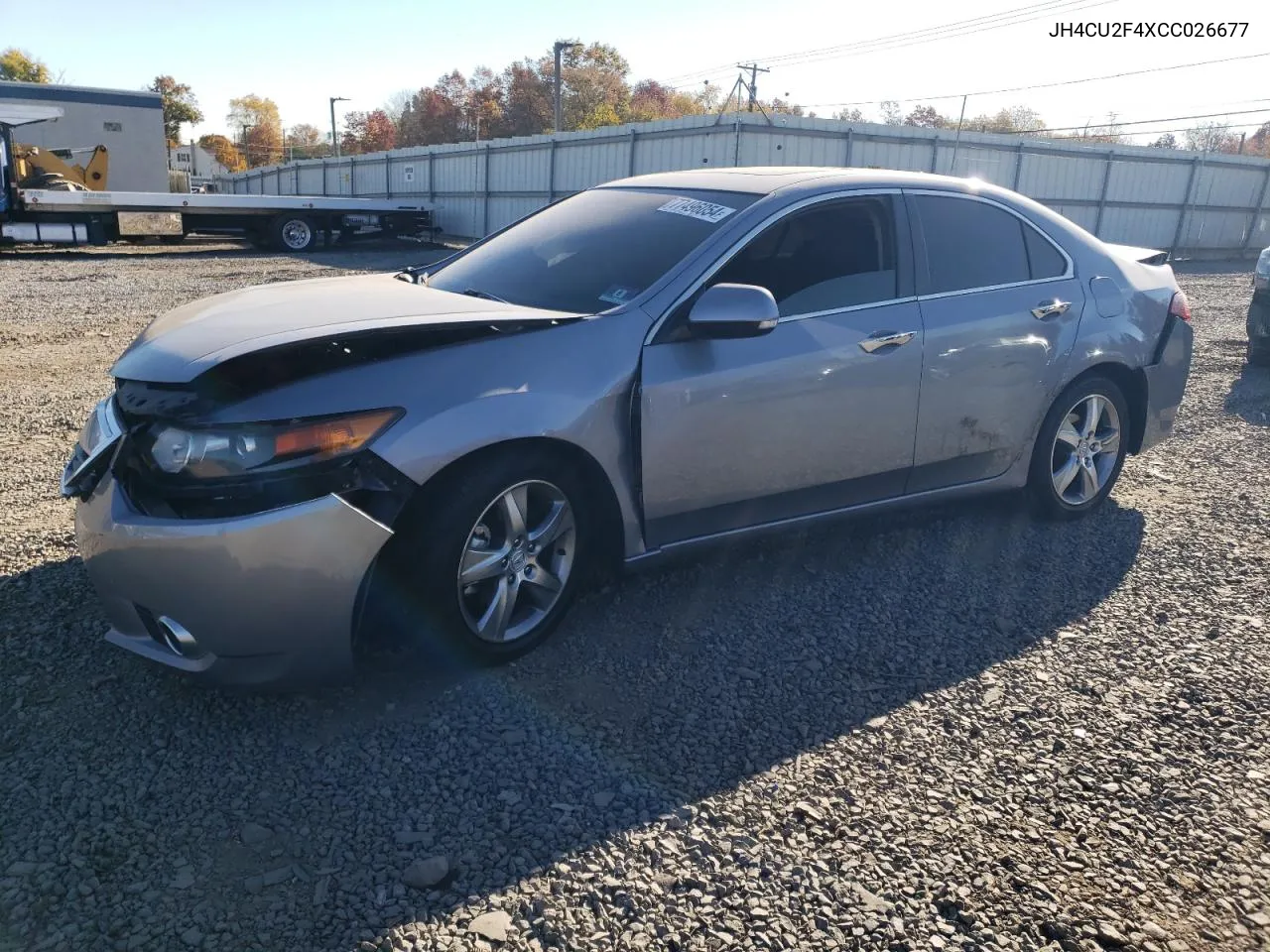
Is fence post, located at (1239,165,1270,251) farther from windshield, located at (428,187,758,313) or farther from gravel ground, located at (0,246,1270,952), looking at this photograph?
windshield, located at (428,187,758,313)

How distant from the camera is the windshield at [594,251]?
3715 millimetres

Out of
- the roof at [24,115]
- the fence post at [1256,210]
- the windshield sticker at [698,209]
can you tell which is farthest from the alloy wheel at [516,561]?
the fence post at [1256,210]

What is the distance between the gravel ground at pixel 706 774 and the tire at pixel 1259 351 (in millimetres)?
5937

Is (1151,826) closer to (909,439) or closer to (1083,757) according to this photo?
(1083,757)

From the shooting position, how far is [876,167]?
2153 cm

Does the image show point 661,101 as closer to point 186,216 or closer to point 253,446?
point 186,216

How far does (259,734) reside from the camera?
2955 mm

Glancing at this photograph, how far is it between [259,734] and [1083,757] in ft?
8.21

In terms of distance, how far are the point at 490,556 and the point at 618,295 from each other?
111 centimetres

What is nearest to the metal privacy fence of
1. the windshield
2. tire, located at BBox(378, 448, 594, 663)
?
the windshield

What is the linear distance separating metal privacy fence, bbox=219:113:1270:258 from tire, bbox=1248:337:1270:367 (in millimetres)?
11473

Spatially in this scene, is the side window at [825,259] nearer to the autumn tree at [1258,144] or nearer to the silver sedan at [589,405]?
the silver sedan at [589,405]

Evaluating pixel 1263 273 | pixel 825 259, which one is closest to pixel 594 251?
pixel 825 259

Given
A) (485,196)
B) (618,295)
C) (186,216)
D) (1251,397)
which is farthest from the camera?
(485,196)
